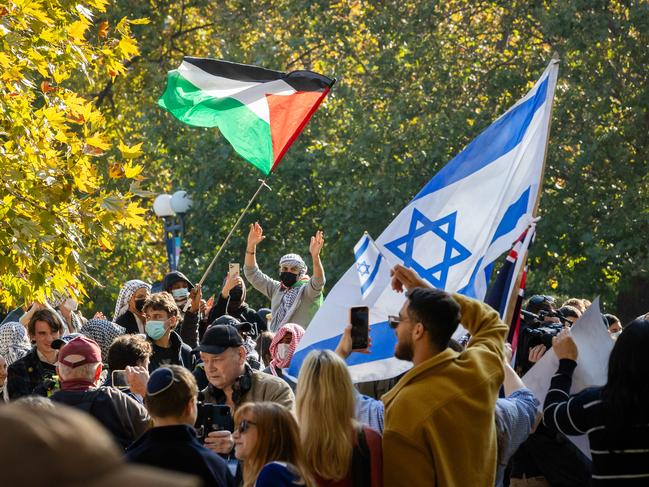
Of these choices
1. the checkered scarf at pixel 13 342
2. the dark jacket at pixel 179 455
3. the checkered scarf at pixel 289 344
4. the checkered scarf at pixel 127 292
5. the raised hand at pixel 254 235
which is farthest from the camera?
the raised hand at pixel 254 235

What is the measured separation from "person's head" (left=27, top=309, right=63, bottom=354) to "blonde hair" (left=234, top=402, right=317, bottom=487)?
147 inches

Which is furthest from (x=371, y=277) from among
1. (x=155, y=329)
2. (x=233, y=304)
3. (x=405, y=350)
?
(x=233, y=304)

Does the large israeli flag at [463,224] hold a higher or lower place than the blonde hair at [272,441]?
higher

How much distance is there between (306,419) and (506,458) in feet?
4.43

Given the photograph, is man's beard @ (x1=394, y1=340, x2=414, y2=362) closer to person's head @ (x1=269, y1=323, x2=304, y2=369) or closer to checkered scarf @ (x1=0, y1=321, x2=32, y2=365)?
person's head @ (x1=269, y1=323, x2=304, y2=369)

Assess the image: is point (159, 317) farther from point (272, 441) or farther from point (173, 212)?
point (173, 212)

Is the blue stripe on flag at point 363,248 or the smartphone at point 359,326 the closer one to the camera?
the smartphone at point 359,326

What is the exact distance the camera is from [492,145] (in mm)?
7516

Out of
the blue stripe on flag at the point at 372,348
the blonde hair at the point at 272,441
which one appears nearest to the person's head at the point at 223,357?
the blue stripe on flag at the point at 372,348

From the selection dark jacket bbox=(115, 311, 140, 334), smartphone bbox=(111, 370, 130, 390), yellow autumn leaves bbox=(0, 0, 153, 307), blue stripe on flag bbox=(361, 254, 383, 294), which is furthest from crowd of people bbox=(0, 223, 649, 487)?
dark jacket bbox=(115, 311, 140, 334)

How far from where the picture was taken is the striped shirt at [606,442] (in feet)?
14.8

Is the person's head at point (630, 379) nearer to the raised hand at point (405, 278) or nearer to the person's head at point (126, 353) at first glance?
the raised hand at point (405, 278)

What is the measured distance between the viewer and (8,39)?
25.7ft

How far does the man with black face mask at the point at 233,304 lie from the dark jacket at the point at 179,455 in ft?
16.9
